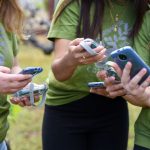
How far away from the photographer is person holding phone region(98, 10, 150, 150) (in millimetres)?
2152

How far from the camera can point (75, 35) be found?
→ 8.30 ft

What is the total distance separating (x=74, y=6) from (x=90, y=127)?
64 cm

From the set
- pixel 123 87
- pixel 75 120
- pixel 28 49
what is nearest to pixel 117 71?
pixel 123 87

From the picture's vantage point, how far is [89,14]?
100 inches

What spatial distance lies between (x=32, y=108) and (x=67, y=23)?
0.59 metres

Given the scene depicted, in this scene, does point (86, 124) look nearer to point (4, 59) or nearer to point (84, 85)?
point (84, 85)

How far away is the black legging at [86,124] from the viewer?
2.71 metres

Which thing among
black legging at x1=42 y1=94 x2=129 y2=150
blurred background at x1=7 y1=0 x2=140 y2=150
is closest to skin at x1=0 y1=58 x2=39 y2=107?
black legging at x1=42 y1=94 x2=129 y2=150

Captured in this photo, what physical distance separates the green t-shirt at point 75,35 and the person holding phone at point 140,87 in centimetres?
8

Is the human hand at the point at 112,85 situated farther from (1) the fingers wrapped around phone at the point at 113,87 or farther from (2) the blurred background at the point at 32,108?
(2) the blurred background at the point at 32,108

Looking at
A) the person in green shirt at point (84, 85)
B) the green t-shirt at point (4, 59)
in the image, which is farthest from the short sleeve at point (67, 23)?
the green t-shirt at point (4, 59)

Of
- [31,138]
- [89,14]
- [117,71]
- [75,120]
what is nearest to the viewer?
[117,71]

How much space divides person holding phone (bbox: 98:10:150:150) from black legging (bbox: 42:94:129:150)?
29cm

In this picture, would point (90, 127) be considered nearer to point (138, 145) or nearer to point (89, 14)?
point (138, 145)
